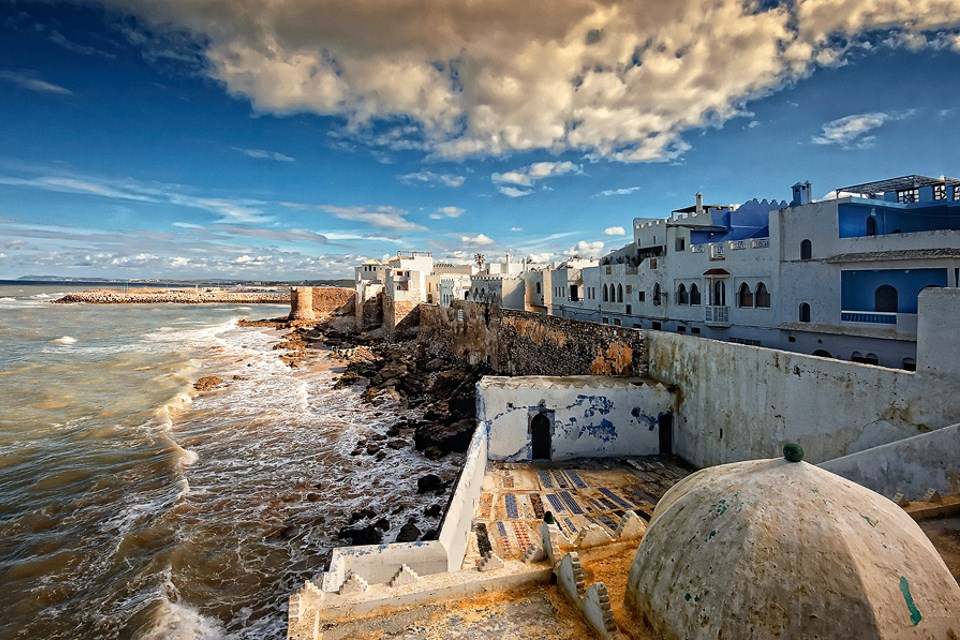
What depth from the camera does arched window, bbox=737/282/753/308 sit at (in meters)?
16.6

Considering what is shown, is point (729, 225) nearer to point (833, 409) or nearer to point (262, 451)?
point (833, 409)

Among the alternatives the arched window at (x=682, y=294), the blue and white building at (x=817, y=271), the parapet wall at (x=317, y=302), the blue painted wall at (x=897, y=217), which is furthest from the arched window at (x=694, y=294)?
the parapet wall at (x=317, y=302)

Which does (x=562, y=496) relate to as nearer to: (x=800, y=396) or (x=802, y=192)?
(x=800, y=396)

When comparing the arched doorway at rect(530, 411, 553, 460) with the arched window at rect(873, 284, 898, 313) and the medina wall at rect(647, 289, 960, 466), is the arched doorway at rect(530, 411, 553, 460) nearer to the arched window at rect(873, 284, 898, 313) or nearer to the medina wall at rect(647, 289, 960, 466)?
the medina wall at rect(647, 289, 960, 466)

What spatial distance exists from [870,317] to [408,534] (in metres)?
13.1

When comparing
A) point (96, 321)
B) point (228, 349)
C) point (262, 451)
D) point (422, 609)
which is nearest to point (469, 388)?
point (262, 451)

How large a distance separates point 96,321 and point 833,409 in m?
80.8

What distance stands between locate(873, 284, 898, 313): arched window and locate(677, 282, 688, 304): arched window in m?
6.80

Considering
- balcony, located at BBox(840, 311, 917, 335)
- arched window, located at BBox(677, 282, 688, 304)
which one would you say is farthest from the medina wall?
arched window, located at BBox(677, 282, 688, 304)

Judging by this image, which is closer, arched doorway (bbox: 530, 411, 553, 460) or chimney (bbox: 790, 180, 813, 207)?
arched doorway (bbox: 530, 411, 553, 460)

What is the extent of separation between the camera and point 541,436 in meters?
14.1

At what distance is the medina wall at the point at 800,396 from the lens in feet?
25.6

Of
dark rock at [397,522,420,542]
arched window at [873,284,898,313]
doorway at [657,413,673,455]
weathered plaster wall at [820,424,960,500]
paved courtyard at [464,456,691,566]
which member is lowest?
dark rock at [397,522,420,542]

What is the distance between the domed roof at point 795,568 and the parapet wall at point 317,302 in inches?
2230
